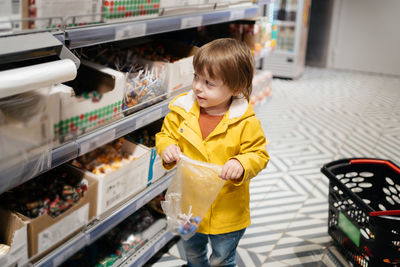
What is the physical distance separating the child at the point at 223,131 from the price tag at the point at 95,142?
0.77 feet

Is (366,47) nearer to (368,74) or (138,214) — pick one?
(368,74)

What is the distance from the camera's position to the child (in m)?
1.56

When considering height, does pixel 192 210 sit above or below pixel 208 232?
above

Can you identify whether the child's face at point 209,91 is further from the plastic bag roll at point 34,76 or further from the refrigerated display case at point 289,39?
the refrigerated display case at point 289,39

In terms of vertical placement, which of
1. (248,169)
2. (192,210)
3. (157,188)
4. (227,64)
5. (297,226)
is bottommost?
(297,226)

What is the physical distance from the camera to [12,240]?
1.46m

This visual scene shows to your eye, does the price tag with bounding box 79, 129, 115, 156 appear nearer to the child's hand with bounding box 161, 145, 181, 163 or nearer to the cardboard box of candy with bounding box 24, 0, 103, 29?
the child's hand with bounding box 161, 145, 181, 163

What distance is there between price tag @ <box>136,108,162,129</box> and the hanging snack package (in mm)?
437

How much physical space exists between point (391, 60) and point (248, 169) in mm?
6832

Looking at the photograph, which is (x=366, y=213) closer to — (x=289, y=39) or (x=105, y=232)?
(x=105, y=232)

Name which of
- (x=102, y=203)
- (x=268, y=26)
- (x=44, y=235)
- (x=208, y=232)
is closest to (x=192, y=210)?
(x=208, y=232)

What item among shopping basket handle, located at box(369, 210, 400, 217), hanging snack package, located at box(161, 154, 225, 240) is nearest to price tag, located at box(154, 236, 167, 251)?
hanging snack package, located at box(161, 154, 225, 240)

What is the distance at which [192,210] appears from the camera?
66.9 inches

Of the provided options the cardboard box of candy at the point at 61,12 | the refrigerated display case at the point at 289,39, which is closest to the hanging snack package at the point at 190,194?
the cardboard box of candy at the point at 61,12
